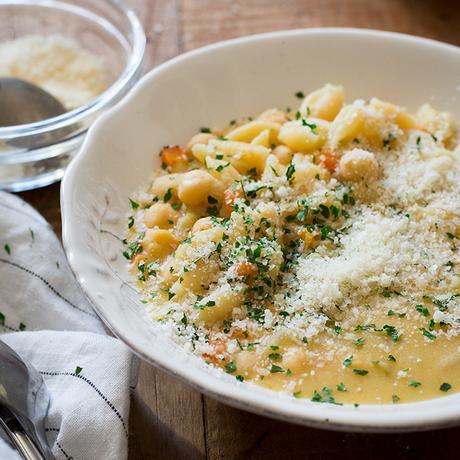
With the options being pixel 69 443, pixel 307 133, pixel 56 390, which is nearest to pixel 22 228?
pixel 56 390

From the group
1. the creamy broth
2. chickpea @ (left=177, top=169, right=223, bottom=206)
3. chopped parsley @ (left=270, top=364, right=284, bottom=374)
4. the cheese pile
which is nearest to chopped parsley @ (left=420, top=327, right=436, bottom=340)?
the creamy broth

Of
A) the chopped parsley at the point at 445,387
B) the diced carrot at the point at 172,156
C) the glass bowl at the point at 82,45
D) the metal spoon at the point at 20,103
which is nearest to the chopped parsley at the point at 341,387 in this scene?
the chopped parsley at the point at 445,387

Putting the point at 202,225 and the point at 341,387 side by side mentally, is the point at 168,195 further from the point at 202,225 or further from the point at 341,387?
the point at 341,387

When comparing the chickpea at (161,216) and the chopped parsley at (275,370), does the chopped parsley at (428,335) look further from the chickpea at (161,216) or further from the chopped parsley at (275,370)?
the chickpea at (161,216)

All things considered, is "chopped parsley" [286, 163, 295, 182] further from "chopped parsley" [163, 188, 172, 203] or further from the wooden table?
the wooden table

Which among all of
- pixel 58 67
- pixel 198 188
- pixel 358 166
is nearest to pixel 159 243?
pixel 198 188

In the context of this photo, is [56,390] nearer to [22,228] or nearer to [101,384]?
[101,384]
